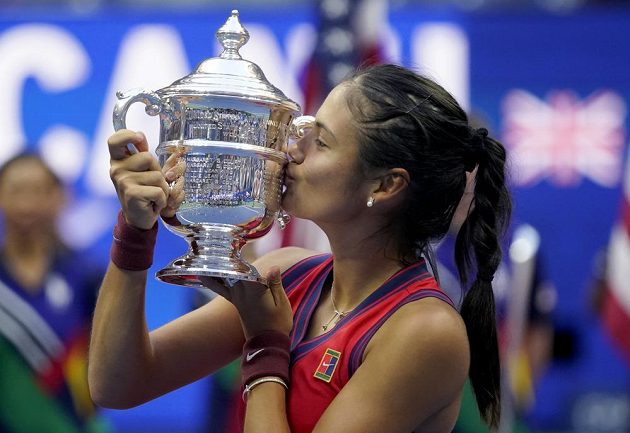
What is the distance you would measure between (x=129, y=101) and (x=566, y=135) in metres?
2.98

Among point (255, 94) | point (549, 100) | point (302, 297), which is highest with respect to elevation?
point (255, 94)

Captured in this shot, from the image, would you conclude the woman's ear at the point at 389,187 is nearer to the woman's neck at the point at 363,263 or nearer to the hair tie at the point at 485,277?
→ the woman's neck at the point at 363,263

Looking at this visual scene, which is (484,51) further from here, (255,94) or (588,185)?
(255,94)

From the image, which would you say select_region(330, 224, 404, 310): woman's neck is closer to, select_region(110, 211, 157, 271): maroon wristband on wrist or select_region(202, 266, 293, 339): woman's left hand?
select_region(202, 266, 293, 339): woman's left hand

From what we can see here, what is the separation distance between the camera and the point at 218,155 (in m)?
2.16

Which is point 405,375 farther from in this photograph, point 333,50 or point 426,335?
point 333,50

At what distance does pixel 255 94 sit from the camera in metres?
2.16

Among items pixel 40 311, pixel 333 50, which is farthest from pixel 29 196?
pixel 333 50

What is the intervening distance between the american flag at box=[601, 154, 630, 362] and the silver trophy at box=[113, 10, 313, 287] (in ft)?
9.15

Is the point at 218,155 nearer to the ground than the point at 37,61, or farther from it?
farther from it

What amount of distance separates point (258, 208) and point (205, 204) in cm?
9

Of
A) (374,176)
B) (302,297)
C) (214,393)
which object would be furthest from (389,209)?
(214,393)

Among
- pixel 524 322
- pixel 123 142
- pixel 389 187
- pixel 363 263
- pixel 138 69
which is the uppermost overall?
pixel 123 142

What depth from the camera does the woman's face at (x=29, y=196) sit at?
4770 millimetres
